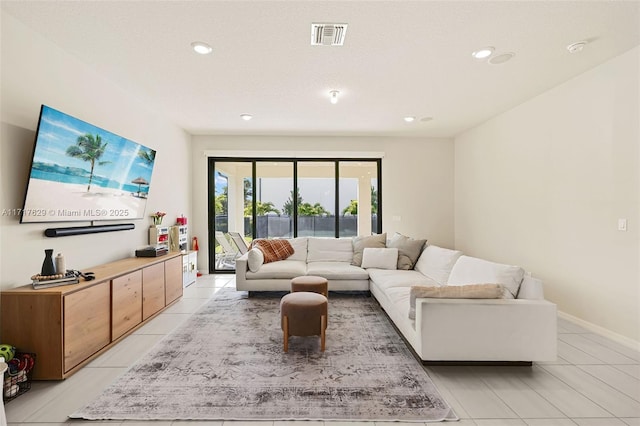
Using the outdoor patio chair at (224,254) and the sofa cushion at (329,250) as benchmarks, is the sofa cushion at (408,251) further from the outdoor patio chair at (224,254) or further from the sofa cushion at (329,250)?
the outdoor patio chair at (224,254)

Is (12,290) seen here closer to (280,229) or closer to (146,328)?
(146,328)

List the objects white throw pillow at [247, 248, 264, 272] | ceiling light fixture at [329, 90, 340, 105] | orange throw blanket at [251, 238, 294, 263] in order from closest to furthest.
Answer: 1. ceiling light fixture at [329, 90, 340, 105]
2. white throw pillow at [247, 248, 264, 272]
3. orange throw blanket at [251, 238, 294, 263]

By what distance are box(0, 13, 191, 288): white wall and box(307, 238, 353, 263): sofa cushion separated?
8.61 feet

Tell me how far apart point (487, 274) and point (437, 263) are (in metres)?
1.20

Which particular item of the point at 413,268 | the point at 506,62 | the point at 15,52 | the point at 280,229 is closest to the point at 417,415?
the point at 413,268

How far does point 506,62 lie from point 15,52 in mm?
4292

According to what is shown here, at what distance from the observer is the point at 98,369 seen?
2479 millimetres

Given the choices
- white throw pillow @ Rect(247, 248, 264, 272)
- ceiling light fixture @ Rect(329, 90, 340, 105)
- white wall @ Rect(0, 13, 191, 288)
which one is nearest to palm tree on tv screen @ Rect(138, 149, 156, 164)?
white wall @ Rect(0, 13, 191, 288)

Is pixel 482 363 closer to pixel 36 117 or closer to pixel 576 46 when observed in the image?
pixel 576 46

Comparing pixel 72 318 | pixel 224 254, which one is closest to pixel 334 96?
pixel 72 318


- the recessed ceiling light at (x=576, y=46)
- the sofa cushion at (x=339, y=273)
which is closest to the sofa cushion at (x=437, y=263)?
the sofa cushion at (x=339, y=273)

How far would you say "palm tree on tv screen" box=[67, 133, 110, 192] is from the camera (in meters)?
2.75

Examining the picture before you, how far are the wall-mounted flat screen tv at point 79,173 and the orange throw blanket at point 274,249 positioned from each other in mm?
1888

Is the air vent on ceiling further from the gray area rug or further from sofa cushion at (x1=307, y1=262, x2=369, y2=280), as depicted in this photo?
sofa cushion at (x1=307, y1=262, x2=369, y2=280)
